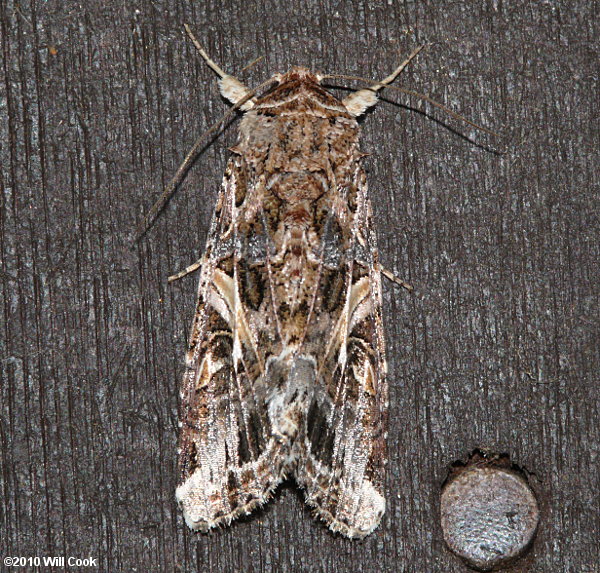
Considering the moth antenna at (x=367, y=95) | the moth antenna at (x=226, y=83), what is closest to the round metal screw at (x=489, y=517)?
the moth antenna at (x=367, y=95)

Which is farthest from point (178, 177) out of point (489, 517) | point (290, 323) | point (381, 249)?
point (489, 517)

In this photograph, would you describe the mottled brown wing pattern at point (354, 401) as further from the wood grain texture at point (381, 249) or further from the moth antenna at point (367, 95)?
the moth antenna at point (367, 95)

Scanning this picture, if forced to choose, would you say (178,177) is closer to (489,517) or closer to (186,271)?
(186,271)

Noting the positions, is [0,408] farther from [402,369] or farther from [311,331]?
[402,369]

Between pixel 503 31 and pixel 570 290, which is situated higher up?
pixel 503 31

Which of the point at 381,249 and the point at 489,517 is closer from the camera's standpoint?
the point at 489,517

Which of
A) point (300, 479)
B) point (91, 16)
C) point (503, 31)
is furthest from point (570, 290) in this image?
point (91, 16)
